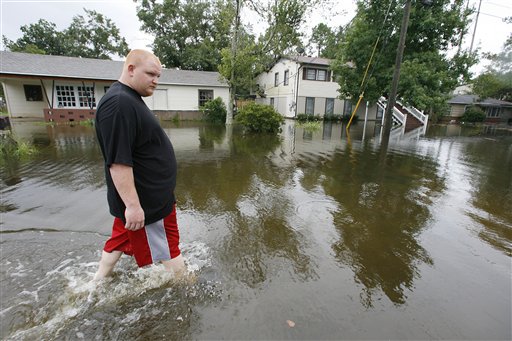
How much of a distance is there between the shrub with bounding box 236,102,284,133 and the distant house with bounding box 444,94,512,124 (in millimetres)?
24493

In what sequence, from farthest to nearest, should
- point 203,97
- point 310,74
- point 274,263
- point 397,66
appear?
point 310,74, point 203,97, point 397,66, point 274,263

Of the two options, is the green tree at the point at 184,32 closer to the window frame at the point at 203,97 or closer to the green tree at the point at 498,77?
the window frame at the point at 203,97

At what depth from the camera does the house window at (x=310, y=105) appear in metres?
22.4

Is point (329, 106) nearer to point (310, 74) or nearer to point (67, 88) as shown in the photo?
point (310, 74)

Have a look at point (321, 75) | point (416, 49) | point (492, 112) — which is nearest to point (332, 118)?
point (321, 75)

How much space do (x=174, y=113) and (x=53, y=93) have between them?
750 cm

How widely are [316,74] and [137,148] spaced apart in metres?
22.6

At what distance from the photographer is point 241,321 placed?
1985 millimetres

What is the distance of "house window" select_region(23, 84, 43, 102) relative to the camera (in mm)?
17922

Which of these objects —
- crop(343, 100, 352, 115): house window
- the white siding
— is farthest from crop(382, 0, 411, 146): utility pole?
the white siding

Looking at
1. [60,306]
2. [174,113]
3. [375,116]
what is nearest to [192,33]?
[174,113]

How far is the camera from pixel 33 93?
1814 cm

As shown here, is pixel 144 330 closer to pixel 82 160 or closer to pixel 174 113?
pixel 82 160

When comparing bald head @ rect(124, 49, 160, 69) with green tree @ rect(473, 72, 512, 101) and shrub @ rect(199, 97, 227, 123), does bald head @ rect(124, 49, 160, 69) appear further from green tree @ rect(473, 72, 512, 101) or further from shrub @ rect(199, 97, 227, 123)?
green tree @ rect(473, 72, 512, 101)
